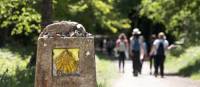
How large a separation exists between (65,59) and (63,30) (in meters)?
0.57

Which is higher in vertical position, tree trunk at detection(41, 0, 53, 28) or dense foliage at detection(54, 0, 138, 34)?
dense foliage at detection(54, 0, 138, 34)

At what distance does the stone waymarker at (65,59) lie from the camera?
12.0 meters

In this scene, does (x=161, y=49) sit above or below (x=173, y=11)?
below

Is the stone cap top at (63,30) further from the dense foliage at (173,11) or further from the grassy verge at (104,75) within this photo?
the dense foliage at (173,11)

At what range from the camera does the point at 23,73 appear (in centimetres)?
1895

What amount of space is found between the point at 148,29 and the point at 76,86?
5960cm

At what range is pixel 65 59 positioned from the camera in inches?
475

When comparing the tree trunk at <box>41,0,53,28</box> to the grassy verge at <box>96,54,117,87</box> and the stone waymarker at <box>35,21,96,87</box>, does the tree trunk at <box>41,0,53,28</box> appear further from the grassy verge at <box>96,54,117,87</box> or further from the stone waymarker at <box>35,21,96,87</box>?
the stone waymarker at <box>35,21,96,87</box>

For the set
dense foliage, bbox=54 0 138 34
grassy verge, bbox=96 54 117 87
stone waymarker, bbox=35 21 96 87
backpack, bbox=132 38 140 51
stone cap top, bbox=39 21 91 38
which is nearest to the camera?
stone waymarker, bbox=35 21 96 87

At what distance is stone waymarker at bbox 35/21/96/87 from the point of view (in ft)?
39.4

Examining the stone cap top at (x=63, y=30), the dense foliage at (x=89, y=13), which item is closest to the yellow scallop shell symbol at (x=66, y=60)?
the stone cap top at (x=63, y=30)

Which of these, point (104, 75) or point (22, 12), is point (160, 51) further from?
point (22, 12)

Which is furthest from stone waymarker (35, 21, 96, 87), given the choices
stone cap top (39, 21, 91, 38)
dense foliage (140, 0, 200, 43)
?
dense foliage (140, 0, 200, 43)

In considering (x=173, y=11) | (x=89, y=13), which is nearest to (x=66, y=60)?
(x=173, y=11)
